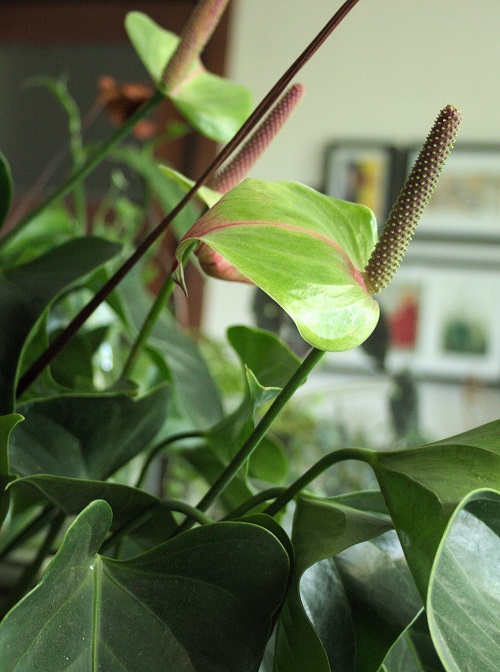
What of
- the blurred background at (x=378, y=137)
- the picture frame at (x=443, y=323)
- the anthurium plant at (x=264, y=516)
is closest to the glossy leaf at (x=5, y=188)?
the anthurium plant at (x=264, y=516)

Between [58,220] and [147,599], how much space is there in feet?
→ 1.41

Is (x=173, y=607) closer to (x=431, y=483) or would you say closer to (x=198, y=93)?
(x=431, y=483)

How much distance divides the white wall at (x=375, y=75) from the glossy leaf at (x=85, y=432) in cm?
183

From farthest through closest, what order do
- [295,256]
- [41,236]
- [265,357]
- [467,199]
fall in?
[467,199]
[41,236]
[265,357]
[295,256]

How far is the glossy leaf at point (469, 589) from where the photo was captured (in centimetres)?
15

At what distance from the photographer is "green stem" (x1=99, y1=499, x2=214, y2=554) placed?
20 centimetres

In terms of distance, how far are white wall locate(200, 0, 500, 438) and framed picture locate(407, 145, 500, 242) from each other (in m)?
0.05

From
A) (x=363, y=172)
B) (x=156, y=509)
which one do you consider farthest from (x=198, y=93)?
(x=363, y=172)

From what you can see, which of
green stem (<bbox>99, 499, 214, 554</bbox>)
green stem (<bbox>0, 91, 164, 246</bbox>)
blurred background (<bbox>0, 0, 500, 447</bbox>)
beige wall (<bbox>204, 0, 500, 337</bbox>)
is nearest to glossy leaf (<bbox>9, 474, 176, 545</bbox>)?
green stem (<bbox>99, 499, 214, 554</bbox>)

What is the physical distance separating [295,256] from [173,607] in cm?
9

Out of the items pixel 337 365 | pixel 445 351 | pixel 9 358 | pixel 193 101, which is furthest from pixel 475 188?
pixel 9 358

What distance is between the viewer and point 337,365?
83.6 inches

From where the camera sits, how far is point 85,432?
239 millimetres

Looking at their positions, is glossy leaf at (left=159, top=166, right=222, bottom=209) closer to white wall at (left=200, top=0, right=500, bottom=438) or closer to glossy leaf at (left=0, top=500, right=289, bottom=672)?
glossy leaf at (left=0, top=500, right=289, bottom=672)
